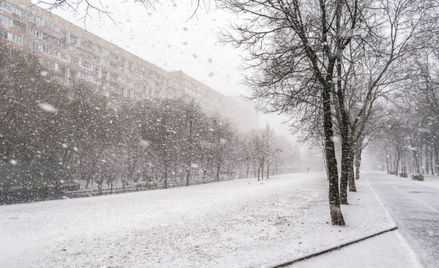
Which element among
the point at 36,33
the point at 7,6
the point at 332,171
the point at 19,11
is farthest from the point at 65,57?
the point at 332,171

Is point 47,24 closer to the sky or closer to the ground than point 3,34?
closer to the sky

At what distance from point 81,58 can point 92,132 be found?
2454 cm

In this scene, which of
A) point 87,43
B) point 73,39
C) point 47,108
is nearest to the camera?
point 47,108

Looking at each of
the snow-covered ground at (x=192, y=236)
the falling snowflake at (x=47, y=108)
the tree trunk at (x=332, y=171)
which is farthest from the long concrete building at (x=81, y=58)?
the tree trunk at (x=332, y=171)

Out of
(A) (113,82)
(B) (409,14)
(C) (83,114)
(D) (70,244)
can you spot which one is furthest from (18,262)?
(A) (113,82)

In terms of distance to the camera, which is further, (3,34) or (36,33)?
(36,33)

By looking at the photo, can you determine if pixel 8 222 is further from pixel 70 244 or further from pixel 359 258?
pixel 359 258

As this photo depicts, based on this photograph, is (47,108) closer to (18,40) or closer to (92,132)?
(92,132)

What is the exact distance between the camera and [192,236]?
305 inches

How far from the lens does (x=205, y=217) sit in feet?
34.4

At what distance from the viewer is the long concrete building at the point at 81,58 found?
3491 cm

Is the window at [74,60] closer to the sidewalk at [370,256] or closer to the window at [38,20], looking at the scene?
the window at [38,20]

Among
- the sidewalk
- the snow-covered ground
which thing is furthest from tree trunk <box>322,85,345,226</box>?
the sidewalk

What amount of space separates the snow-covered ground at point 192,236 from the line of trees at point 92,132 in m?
12.8
